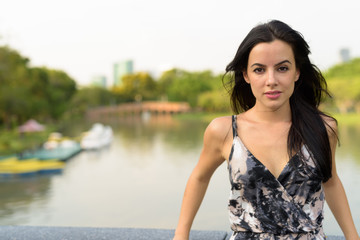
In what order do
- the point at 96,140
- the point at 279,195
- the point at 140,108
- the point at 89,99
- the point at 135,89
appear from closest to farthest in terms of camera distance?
1. the point at 279,195
2. the point at 96,140
3. the point at 140,108
4. the point at 89,99
5. the point at 135,89

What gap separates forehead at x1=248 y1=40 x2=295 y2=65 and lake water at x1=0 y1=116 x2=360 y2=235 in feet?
30.9

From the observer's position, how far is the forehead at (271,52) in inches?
60.9

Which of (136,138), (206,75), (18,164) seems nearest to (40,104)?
(136,138)

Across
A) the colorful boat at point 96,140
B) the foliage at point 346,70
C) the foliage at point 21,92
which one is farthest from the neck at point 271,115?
the foliage at point 346,70

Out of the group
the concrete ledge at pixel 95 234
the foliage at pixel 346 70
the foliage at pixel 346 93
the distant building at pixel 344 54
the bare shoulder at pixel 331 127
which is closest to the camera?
the bare shoulder at pixel 331 127

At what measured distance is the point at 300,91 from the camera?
5.75 feet

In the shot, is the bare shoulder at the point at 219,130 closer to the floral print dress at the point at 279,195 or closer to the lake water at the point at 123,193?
the floral print dress at the point at 279,195

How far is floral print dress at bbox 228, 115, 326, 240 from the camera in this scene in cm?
153

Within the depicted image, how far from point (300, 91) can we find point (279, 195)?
1.49 feet

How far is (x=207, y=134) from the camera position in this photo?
64.6 inches

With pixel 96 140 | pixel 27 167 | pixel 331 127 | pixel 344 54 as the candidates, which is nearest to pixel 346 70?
pixel 96 140

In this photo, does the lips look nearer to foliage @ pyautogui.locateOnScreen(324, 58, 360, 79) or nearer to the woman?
the woman

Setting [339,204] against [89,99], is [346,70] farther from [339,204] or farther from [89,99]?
[339,204]

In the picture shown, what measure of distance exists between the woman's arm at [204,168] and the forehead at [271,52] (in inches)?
10.2
